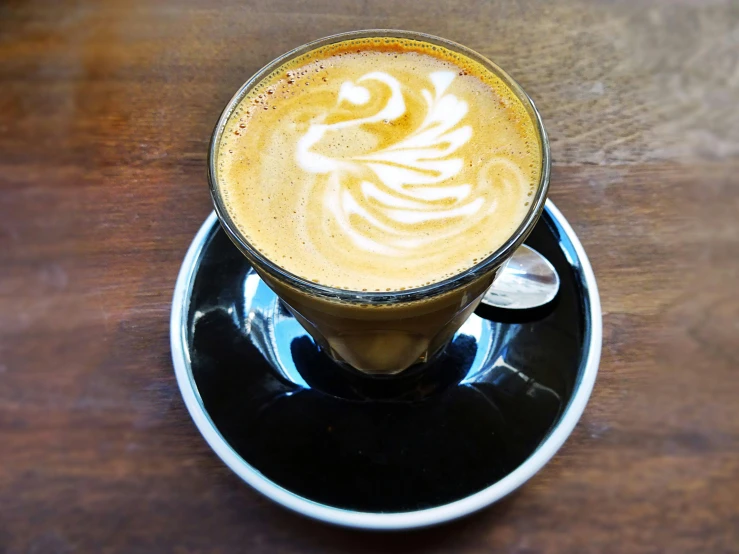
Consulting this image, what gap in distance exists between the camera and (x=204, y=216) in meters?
1.24

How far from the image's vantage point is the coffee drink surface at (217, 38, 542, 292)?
0.83m

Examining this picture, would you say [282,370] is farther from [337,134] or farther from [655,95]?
[655,95]

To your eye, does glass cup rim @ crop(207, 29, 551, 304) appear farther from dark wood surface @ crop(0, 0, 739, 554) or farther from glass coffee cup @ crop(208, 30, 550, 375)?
dark wood surface @ crop(0, 0, 739, 554)

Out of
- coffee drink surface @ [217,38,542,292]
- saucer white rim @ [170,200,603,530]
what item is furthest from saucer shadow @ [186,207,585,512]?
coffee drink surface @ [217,38,542,292]

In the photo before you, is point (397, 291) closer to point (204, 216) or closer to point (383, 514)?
point (383, 514)

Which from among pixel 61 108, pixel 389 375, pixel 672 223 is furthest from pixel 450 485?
pixel 61 108

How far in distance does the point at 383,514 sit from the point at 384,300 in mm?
313

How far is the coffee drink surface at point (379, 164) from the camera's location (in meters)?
0.83

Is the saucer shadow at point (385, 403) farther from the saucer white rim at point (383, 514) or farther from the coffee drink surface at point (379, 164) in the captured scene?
the coffee drink surface at point (379, 164)

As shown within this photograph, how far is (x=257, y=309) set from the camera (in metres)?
1.10

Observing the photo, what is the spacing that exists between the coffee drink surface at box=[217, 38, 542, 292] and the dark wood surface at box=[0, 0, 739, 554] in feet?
1.21

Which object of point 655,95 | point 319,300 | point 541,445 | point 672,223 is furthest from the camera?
point 655,95

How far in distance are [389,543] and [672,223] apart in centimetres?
79

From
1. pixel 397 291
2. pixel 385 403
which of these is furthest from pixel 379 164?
pixel 385 403
